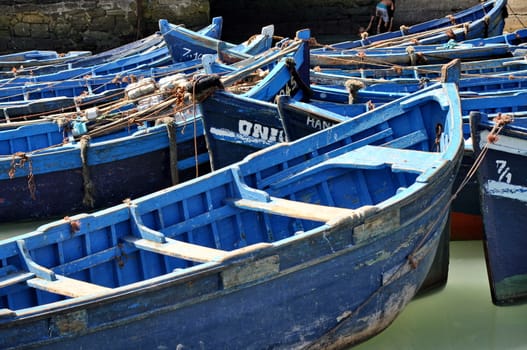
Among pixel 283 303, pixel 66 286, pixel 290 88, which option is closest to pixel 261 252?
pixel 283 303

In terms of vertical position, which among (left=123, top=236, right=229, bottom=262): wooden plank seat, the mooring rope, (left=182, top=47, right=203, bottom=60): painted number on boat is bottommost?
the mooring rope

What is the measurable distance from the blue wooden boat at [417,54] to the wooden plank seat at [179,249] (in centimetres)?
600

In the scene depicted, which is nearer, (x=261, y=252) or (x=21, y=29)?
(x=261, y=252)

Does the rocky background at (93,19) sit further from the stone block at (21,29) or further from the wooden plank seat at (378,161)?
the wooden plank seat at (378,161)

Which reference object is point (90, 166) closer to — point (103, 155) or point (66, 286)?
point (103, 155)

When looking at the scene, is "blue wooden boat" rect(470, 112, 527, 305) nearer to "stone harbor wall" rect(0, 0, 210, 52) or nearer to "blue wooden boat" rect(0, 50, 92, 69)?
"blue wooden boat" rect(0, 50, 92, 69)

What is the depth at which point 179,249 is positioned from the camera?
257 inches

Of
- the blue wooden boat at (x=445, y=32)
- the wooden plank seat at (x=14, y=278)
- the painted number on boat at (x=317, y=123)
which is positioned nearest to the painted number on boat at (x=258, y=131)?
the painted number on boat at (x=317, y=123)

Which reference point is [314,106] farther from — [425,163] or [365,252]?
[365,252]

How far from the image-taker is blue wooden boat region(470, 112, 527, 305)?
761cm

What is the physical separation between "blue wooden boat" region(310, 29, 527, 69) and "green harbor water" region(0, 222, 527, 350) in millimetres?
4514

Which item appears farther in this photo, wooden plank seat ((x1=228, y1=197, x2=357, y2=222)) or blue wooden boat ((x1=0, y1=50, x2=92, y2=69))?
blue wooden boat ((x1=0, y1=50, x2=92, y2=69))

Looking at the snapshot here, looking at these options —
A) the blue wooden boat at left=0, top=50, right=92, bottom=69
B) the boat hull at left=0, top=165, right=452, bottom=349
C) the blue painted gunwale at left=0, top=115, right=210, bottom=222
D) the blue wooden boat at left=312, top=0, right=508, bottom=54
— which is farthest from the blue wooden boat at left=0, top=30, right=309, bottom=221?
the blue wooden boat at left=0, top=50, right=92, bottom=69

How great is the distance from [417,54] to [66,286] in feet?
26.5
